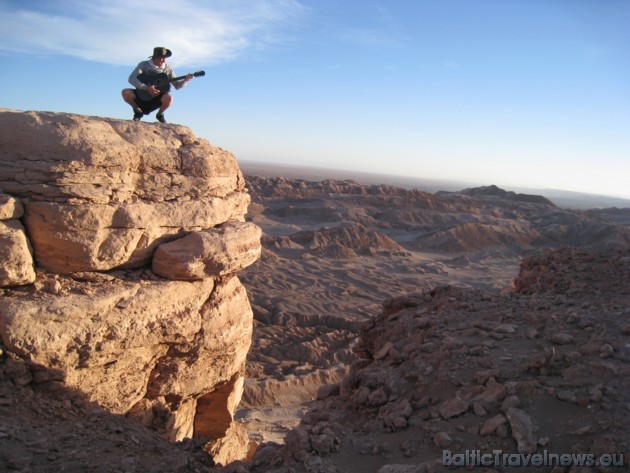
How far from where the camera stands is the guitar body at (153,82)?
5180 millimetres

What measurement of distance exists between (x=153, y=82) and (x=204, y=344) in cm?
280

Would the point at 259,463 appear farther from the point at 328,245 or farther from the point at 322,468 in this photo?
the point at 328,245

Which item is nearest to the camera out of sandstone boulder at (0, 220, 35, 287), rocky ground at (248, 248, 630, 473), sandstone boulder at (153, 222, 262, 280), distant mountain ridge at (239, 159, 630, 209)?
rocky ground at (248, 248, 630, 473)

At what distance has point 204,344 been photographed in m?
4.71

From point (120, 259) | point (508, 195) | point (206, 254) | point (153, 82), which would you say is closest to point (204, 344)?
point (206, 254)

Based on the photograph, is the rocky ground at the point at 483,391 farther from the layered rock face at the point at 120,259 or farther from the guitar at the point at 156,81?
the guitar at the point at 156,81

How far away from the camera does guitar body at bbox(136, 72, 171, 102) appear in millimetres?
5180

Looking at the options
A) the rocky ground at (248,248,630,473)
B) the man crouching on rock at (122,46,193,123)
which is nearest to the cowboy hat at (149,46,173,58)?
the man crouching on rock at (122,46,193,123)

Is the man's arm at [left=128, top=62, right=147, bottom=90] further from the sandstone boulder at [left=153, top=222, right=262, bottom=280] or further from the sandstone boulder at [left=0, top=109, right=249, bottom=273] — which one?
the sandstone boulder at [left=153, top=222, right=262, bottom=280]

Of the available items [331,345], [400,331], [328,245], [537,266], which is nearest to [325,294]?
[331,345]

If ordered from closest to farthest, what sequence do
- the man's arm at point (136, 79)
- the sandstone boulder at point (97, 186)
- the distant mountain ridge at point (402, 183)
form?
the sandstone boulder at point (97, 186)
the man's arm at point (136, 79)
the distant mountain ridge at point (402, 183)

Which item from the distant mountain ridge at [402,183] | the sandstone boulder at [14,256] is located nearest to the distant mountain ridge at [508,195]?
the distant mountain ridge at [402,183]

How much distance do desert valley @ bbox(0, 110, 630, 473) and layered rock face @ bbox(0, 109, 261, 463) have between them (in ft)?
0.05

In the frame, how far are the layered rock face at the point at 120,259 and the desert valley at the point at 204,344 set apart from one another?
0.6 inches
